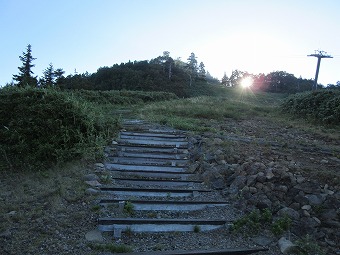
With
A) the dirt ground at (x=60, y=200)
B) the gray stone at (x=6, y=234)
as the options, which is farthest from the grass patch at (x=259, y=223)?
the gray stone at (x=6, y=234)

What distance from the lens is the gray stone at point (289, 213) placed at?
439cm

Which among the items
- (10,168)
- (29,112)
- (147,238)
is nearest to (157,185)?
(147,238)

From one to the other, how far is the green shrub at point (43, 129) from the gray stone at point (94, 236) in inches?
95.2

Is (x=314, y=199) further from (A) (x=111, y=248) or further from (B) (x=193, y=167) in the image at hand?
(A) (x=111, y=248)

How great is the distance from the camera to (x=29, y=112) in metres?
6.80

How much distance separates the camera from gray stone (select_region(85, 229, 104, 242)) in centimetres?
386

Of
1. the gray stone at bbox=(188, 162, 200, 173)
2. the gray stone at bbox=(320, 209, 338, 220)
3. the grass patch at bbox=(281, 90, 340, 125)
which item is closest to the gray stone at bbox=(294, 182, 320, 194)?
the gray stone at bbox=(320, 209, 338, 220)

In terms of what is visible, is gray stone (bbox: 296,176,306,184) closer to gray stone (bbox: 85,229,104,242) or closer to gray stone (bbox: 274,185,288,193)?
gray stone (bbox: 274,185,288,193)

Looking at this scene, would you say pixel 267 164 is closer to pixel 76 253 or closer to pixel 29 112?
pixel 76 253

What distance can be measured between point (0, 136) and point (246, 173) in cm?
508

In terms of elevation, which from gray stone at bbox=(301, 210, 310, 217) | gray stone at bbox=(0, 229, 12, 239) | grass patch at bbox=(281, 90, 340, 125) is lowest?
gray stone at bbox=(0, 229, 12, 239)

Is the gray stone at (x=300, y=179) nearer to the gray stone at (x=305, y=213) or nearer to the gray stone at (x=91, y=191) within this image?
the gray stone at (x=305, y=213)

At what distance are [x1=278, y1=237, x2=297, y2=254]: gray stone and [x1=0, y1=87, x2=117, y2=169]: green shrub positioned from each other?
420cm

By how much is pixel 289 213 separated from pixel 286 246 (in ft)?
2.24
